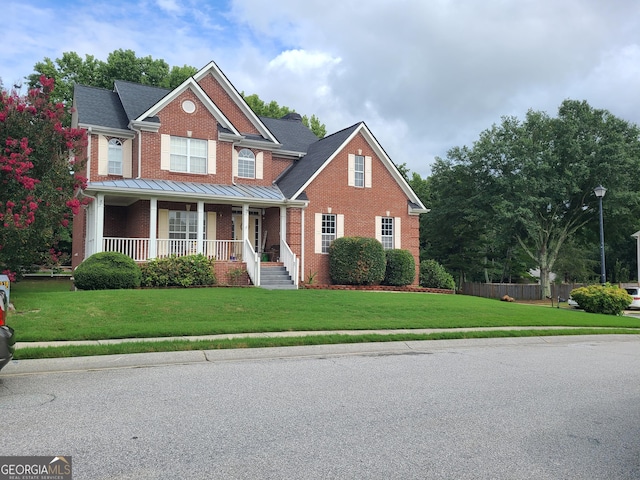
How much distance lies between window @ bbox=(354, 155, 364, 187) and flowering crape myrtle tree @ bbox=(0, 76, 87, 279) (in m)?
14.5

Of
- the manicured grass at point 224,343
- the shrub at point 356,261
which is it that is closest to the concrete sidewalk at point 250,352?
the manicured grass at point 224,343

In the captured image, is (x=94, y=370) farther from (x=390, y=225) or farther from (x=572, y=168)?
(x=572, y=168)

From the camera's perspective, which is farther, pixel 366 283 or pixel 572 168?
pixel 572 168

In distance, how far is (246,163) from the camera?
85.5 ft

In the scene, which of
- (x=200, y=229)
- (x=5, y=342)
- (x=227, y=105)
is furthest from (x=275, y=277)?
(x=5, y=342)

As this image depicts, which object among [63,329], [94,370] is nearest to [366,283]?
[63,329]

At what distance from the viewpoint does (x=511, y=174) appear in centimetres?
3744

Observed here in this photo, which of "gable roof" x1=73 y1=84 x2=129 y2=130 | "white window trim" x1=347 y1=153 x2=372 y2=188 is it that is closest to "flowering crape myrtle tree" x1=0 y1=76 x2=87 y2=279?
"gable roof" x1=73 y1=84 x2=129 y2=130

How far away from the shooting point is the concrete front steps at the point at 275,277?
2203 centimetres

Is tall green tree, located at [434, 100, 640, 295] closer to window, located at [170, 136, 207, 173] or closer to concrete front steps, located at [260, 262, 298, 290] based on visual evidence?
concrete front steps, located at [260, 262, 298, 290]

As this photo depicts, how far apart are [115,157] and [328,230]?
10.1 meters

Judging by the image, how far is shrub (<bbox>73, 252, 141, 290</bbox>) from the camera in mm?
17344

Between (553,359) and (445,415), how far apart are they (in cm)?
576

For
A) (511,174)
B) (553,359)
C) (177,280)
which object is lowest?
(553,359)
